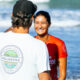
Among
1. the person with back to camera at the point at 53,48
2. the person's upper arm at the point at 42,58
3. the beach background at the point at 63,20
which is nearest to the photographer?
the person's upper arm at the point at 42,58

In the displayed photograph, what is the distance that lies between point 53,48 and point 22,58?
3.24ft

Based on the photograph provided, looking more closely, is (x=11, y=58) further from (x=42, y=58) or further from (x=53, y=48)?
(x=53, y=48)

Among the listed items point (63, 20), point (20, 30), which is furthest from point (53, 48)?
point (63, 20)

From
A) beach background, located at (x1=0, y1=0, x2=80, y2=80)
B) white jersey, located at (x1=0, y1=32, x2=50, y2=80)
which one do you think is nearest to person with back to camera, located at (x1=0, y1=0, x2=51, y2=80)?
white jersey, located at (x1=0, y1=32, x2=50, y2=80)

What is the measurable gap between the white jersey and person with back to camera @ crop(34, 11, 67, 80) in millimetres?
918

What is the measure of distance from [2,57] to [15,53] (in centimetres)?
8

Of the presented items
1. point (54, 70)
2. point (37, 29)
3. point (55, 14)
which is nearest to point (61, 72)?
point (54, 70)

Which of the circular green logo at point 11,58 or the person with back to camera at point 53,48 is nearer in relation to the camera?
the circular green logo at point 11,58

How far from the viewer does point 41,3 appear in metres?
16.9

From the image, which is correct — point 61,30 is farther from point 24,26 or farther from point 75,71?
point 24,26

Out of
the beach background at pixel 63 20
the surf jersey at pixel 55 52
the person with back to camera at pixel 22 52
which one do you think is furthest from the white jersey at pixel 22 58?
the beach background at pixel 63 20

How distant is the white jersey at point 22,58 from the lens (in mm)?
1860

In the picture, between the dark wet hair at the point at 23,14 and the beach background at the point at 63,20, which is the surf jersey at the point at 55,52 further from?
the beach background at the point at 63,20

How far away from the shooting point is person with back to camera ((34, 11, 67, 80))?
2811 millimetres
